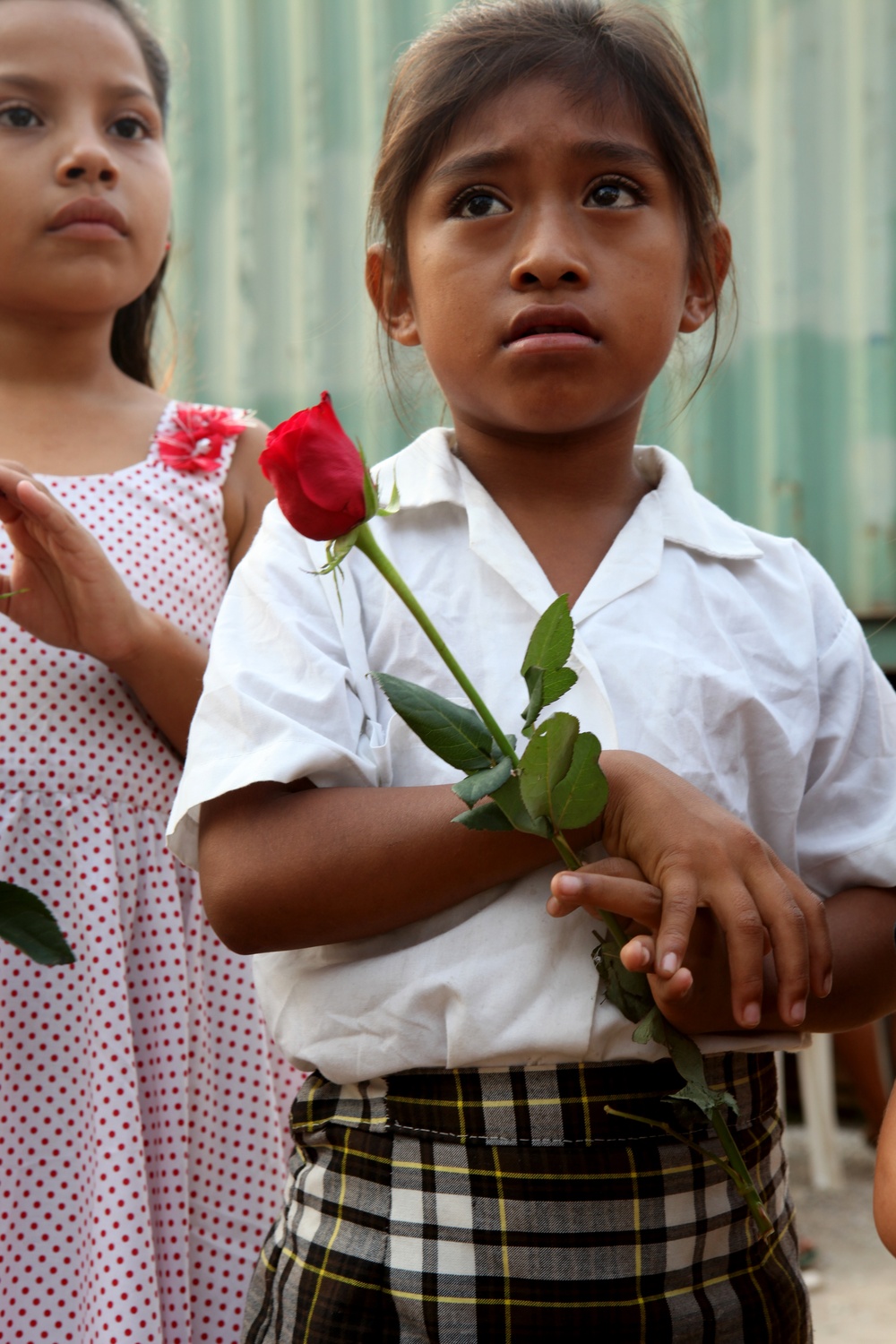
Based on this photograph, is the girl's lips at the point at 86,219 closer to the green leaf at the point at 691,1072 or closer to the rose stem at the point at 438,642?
the rose stem at the point at 438,642

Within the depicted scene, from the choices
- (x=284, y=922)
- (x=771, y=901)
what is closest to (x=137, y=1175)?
(x=284, y=922)

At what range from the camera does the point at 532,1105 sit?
0.91 meters

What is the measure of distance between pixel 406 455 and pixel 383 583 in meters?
0.15

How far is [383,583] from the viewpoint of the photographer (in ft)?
3.33

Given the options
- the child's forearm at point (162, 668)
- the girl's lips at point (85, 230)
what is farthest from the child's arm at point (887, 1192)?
the girl's lips at point (85, 230)

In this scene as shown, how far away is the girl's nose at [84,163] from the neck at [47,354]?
0.47 feet

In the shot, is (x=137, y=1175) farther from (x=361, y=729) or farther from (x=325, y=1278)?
(x=361, y=729)

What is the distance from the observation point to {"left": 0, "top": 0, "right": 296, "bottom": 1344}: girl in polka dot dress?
121 centimetres

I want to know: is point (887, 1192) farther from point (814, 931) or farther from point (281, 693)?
point (281, 693)

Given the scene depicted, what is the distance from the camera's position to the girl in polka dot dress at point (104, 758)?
1.21m

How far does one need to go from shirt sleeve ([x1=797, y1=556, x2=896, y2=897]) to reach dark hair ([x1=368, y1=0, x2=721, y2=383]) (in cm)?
35

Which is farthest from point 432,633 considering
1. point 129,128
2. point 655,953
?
point 129,128

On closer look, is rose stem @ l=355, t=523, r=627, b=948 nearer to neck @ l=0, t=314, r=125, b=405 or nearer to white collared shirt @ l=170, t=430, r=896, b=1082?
white collared shirt @ l=170, t=430, r=896, b=1082

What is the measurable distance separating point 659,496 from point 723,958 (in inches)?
15.3
